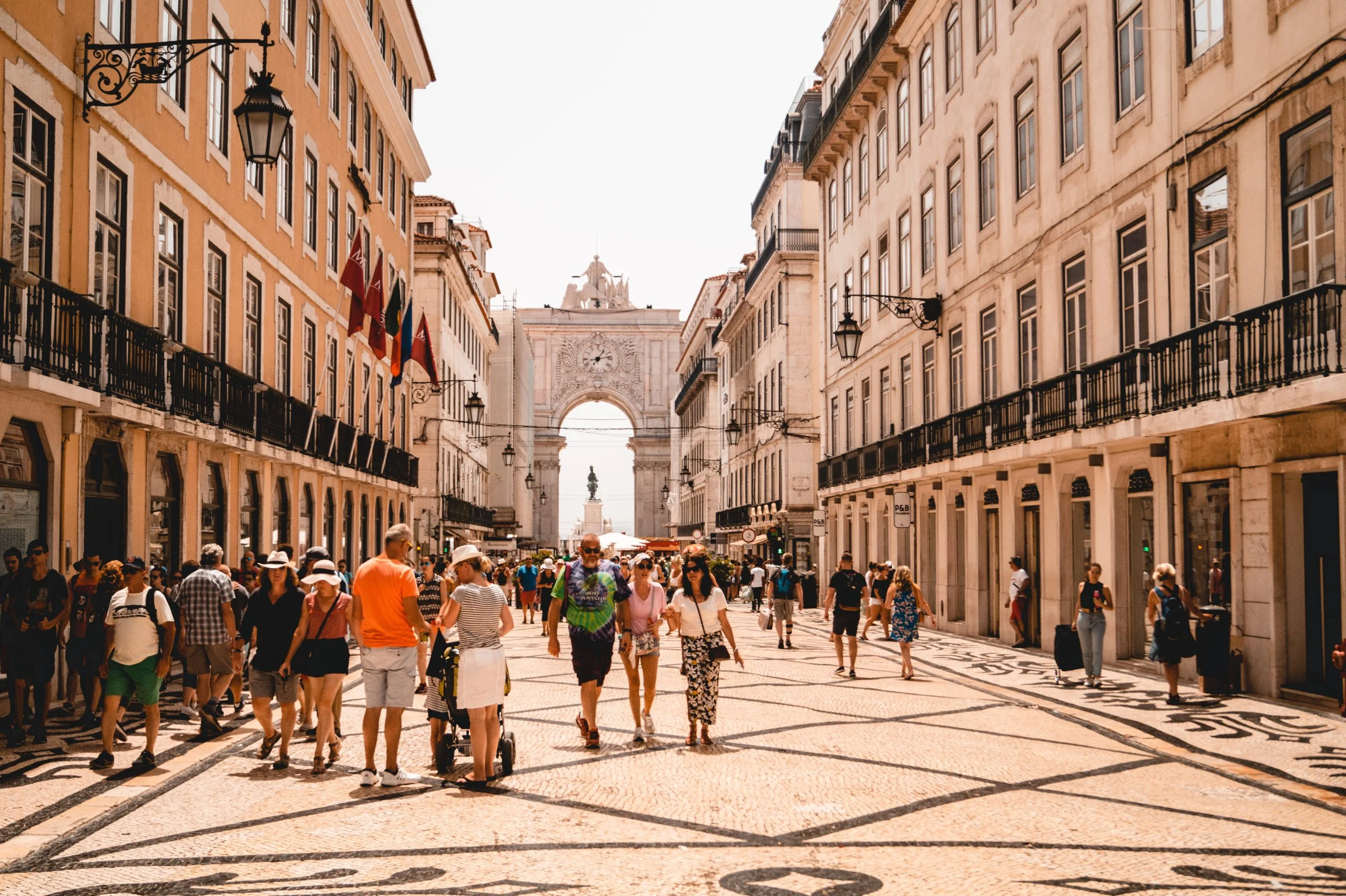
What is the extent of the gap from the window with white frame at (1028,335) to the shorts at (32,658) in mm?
14933

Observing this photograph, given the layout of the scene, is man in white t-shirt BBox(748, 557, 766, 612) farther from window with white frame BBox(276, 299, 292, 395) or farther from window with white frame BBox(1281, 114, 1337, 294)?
window with white frame BBox(1281, 114, 1337, 294)

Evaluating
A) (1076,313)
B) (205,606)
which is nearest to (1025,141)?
(1076,313)

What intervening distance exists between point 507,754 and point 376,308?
17.1m

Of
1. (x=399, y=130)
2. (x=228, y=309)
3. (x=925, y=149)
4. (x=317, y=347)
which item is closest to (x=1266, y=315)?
(x=228, y=309)

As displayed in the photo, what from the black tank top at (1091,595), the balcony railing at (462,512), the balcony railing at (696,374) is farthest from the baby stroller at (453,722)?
the balcony railing at (696,374)

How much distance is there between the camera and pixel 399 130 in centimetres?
3666

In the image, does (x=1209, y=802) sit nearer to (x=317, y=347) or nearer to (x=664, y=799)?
(x=664, y=799)

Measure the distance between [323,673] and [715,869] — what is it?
4.49 meters

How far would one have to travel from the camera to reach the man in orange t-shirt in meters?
9.16

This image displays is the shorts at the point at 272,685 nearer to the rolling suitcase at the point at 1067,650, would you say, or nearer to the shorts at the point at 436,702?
the shorts at the point at 436,702

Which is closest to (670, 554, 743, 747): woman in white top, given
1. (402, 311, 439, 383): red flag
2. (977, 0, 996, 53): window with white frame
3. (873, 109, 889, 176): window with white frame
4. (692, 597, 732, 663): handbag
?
(692, 597, 732, 663): handbag

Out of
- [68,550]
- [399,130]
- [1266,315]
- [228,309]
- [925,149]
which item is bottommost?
[68,550]

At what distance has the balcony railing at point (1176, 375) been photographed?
12375 millimetres

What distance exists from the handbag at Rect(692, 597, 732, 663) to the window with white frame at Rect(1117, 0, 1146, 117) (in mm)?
10140
